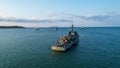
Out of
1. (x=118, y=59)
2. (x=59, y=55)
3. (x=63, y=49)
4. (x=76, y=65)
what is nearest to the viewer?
(x=76, y=65)

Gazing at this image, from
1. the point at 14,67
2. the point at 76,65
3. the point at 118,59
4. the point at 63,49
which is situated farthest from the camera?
the point at 63,49

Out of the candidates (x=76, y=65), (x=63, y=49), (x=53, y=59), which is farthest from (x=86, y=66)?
(x=63, y=49)

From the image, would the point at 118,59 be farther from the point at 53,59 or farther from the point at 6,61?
the point at 6,61

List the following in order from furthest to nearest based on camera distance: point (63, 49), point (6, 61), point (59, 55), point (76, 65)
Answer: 1. point (63, 49)
2. point (59, 55)
3. point (6, 61)
4. point (76, 65)

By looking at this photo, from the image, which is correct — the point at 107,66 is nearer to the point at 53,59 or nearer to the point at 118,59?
the point at 118,59

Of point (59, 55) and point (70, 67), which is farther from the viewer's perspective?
point (59, 55)

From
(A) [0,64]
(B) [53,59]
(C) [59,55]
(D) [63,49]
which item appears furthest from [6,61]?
(D) [63,49]

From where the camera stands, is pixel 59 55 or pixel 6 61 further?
pixel 59 55

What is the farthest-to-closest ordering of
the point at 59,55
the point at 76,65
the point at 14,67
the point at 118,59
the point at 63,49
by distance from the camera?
the point at 63,49 < the point at 59,55 < the point at 118,59 < the point at 76,65 < the point at 14,67
